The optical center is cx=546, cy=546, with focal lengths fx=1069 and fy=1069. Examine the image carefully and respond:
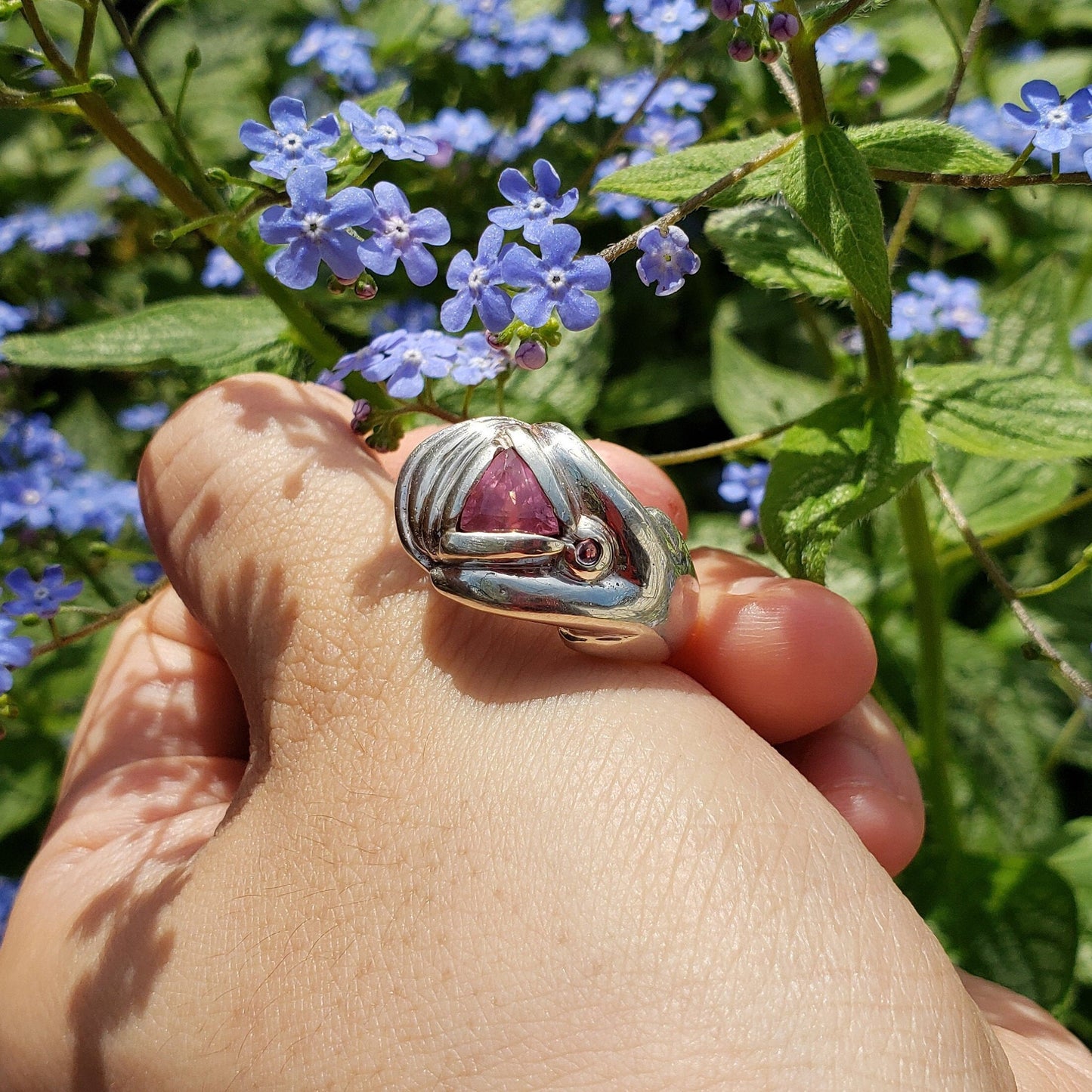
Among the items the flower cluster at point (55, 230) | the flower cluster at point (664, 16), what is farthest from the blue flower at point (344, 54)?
the flower cluster at point (55, 230)

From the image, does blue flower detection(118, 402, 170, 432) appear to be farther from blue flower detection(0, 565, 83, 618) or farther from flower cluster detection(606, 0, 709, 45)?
flower cluster detection(606, 0, 709, 45)

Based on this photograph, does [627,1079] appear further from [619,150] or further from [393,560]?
[619,150]

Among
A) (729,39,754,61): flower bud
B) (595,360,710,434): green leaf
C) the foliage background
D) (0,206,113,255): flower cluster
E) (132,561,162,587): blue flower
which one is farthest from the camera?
(0,206,113,255): flower cluster

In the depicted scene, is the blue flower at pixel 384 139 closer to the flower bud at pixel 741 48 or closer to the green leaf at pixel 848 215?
the flower bud at pixel 741 48

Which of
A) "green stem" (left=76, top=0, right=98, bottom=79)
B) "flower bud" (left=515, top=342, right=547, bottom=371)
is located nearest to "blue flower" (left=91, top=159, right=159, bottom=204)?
"green stem" (left=76, top=0, right=98, bottom=79)

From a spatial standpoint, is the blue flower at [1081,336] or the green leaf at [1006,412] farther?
the blue flower at [1081,336]

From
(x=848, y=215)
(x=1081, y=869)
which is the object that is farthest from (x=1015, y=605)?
(x=1081, y=869)
